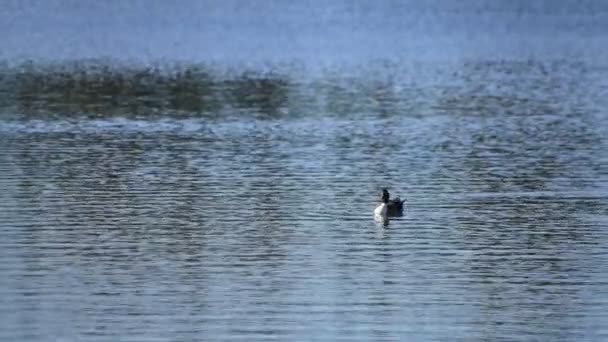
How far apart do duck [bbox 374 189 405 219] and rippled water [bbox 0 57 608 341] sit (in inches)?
15.4

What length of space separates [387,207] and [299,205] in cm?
217

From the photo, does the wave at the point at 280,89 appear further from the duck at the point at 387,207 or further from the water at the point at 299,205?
the duck at the point at 387,207

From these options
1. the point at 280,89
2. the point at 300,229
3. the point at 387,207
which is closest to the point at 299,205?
the point at 387,207

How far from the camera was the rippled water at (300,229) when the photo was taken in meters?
21.8

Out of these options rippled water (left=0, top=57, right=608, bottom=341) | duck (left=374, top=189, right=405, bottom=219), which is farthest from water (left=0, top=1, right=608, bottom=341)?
duck (left=374, top=189, right=405, bottom=219)

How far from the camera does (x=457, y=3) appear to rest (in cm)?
12069

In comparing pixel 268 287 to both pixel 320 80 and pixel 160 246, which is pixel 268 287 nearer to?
pixel 160 246

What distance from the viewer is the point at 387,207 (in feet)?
93.9

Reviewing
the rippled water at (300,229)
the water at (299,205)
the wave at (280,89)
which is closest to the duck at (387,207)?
the water at (299,205)

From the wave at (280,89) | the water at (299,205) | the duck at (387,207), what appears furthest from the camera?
the wave at (280,89)

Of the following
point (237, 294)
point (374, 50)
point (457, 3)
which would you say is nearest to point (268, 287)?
point (237, 294)

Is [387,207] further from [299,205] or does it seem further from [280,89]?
[280,89]

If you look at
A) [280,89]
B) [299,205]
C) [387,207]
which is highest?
[387,207]

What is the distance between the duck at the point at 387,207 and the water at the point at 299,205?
172 millimetres
